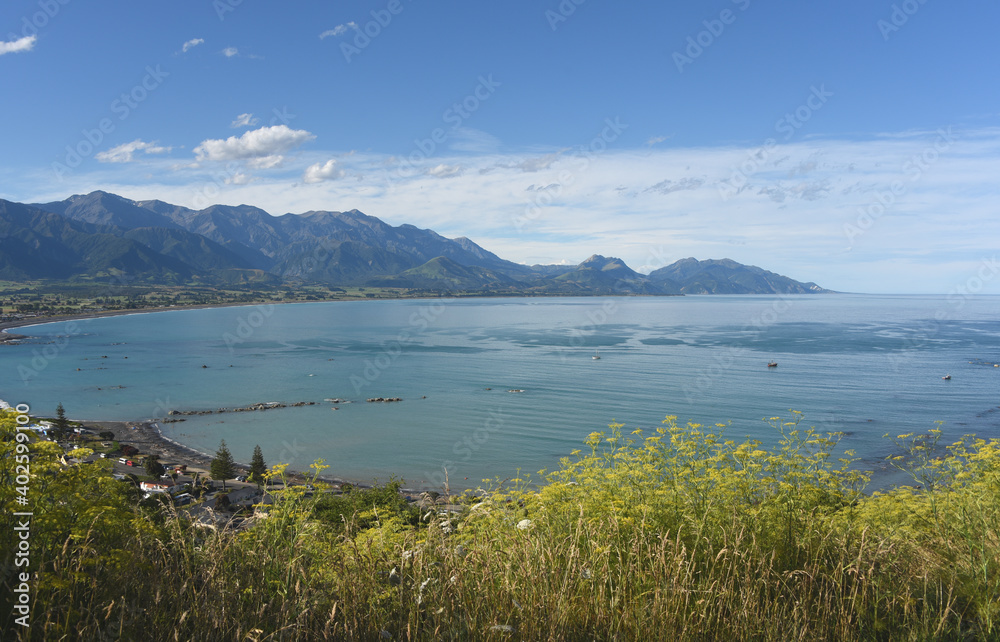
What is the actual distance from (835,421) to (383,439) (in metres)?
34.9

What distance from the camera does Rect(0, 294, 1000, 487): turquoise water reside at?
38281 mm

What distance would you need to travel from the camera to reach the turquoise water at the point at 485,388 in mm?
38281

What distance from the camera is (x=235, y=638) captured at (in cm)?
321

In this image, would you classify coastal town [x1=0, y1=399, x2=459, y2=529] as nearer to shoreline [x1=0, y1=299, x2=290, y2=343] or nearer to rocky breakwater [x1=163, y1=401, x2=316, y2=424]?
rocky breakwater [x1=163, y1=401, x2=316, y2=424]

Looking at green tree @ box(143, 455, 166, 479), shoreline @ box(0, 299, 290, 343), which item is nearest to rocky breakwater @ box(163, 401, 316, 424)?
green tree @ box(143, 455, 166, 479)

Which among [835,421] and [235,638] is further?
[835,421]

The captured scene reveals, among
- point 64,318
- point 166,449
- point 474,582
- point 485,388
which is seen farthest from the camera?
point 64,318

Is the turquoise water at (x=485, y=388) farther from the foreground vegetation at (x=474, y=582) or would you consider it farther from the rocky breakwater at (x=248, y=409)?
the foreground vegetation at (x=474, y=582)

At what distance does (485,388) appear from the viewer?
2243 inches

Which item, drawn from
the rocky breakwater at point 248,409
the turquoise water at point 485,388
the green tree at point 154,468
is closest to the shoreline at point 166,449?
the turquoise water at point 485,388

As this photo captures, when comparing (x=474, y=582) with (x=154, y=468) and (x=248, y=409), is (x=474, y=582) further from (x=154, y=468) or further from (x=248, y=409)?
(x=248, y=409)

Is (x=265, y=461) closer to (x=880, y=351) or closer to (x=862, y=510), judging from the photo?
(x=862, y=510)

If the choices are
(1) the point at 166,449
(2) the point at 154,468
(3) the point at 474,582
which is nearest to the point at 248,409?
(1) the point at 166,449

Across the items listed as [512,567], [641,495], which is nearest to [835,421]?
[641,495]
